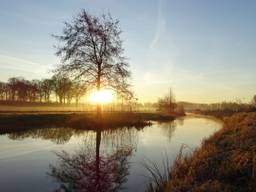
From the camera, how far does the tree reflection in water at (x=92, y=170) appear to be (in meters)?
9.82

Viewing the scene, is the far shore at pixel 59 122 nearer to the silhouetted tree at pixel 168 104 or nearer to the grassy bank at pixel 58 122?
the grassy bank at pixel 58 122

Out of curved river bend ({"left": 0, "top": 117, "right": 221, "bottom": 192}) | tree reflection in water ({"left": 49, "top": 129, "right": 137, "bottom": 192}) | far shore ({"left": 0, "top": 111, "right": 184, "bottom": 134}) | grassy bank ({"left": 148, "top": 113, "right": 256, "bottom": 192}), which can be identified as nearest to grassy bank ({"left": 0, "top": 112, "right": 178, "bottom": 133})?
far shore ({"left": 0, "top": 111, "right": 184, "bottom": 134})

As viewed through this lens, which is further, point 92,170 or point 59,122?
point 59,122

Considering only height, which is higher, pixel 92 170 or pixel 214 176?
pixel 214 176

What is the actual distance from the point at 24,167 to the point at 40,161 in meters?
1.42

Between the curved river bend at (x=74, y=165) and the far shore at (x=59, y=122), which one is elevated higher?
the far shore at (x=59, y=122)

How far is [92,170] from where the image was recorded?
39.1ft

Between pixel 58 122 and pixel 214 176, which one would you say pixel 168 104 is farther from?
pixel 214 176

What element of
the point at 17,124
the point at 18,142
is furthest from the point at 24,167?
the point at 17,124

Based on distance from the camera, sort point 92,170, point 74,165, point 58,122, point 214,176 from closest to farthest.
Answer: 1. point 214,176
2. point 92,170
3. point 74,165
4. point 58,122

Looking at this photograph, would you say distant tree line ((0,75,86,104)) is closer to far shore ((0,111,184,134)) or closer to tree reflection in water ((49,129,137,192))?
far shore ((0,111,184,134))

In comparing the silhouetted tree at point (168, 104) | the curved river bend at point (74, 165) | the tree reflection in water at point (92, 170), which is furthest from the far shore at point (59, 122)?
the silhouetted tree at point (168, 104)

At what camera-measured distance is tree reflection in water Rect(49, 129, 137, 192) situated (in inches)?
387

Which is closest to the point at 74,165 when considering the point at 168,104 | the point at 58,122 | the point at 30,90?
the point at 58,122
